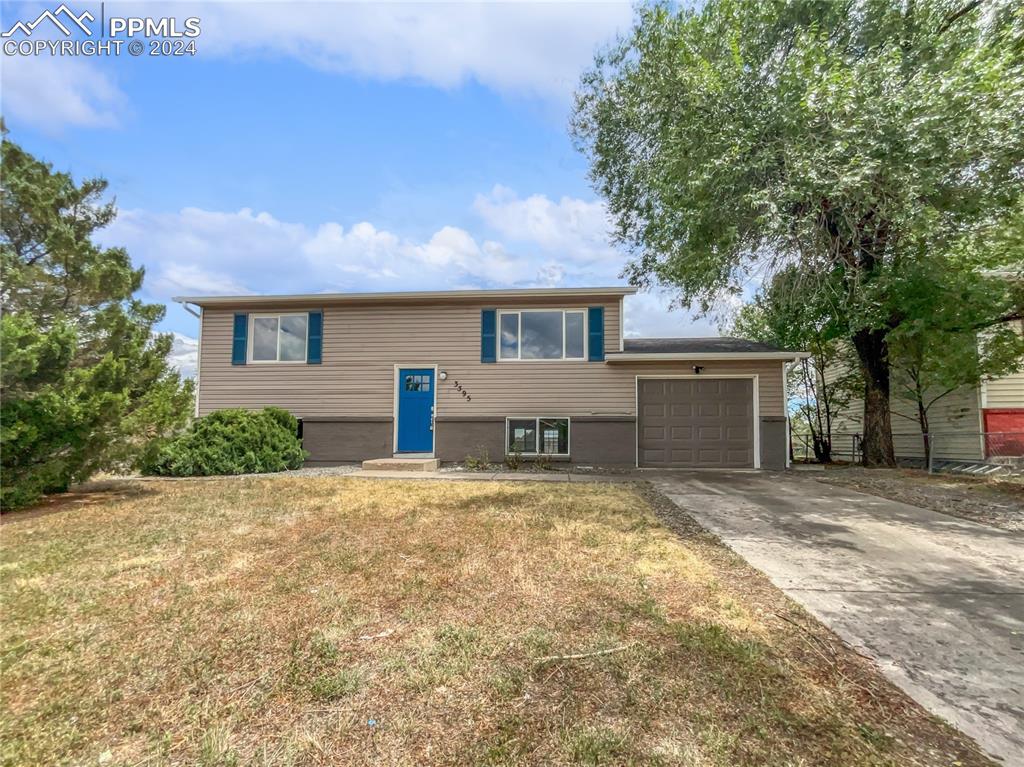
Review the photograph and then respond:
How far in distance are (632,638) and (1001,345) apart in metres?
11.2

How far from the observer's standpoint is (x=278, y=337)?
11117 mm

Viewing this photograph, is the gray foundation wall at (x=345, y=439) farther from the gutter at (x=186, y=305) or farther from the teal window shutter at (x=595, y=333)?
the teal window shutter at (x=595, y=333)

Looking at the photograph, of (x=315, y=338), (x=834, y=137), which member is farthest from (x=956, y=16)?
(x=315, y=338)

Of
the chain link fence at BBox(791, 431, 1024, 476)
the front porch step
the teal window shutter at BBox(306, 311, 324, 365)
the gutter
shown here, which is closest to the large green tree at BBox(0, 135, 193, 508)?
the gutter

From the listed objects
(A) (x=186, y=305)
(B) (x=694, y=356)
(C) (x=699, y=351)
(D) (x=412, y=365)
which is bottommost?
(D) (x=412, y=365)

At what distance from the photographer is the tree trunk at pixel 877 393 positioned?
10.3 metres

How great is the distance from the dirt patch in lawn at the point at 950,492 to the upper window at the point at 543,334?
209 inches

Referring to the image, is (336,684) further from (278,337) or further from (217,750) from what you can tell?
(278,337)

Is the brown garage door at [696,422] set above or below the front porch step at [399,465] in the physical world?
above

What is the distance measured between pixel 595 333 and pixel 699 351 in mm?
2261

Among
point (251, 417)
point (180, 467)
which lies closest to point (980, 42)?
point (251, 417)

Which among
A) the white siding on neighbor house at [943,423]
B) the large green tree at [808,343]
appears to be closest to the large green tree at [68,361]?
the large green tree at [808,343]

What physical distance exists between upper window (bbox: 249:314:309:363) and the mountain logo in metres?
6.14

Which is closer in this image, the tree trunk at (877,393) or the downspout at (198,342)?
the tree trunk at (877,393)
